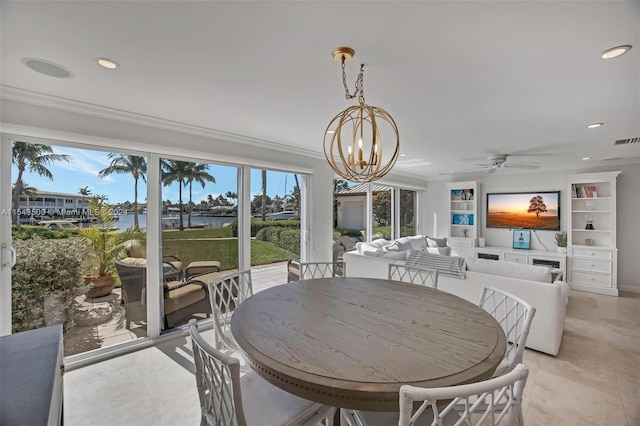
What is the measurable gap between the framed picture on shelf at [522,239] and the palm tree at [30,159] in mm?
7839

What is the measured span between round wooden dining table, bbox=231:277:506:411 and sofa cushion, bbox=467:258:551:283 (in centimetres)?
173

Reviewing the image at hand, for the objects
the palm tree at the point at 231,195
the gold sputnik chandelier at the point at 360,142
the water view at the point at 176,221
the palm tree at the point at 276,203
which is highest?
the gold sputnik chandelier at the point at 360,142

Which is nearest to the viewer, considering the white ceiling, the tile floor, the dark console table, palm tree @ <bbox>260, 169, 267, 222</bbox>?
the dark console table

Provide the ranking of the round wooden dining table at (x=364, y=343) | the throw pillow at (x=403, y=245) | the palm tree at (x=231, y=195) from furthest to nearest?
the throw pillow at (x=403, y=245)
the palm tree at (x=231, y=195)
the round wooden dining table at (x=364, y=343)

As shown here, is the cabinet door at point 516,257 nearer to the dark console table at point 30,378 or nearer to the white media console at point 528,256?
the white media console at point 528,256

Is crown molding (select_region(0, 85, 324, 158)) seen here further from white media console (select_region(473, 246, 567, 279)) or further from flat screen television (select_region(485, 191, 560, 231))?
flat screen television (select_region(485, 191, 560, 231))

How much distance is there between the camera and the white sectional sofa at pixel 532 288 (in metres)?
2.79

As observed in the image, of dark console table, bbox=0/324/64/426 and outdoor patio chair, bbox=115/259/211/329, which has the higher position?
dark console table, bbox=0/324/64/426

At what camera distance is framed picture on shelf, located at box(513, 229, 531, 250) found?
246 inches

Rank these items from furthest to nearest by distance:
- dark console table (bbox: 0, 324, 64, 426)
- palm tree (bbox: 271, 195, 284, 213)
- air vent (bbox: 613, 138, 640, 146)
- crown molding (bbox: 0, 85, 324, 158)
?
palm tree (bbox: 271, 195, 284, 213) < air vent (bbox: 613, 138, 640, 146) < crown molding (bbox: 0, 85, 324, 158) < dark console table (bbox: 0, 324, 64, 426)

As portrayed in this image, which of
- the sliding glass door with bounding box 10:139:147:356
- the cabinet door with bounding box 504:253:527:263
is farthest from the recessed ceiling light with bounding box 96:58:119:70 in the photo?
the cabinet door with bounding box 504:253:527:263

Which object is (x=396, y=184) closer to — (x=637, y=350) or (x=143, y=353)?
(x=637, y=350)

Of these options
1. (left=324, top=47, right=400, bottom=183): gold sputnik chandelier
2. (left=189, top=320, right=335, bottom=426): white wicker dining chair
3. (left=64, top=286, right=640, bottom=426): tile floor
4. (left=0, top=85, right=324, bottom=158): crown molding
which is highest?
(left=0, top=85, right=324, bottom=158): crown molding

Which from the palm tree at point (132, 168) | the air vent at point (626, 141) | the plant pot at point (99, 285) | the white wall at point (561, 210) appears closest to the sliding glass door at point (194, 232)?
the palm tree at point (132, 168)
